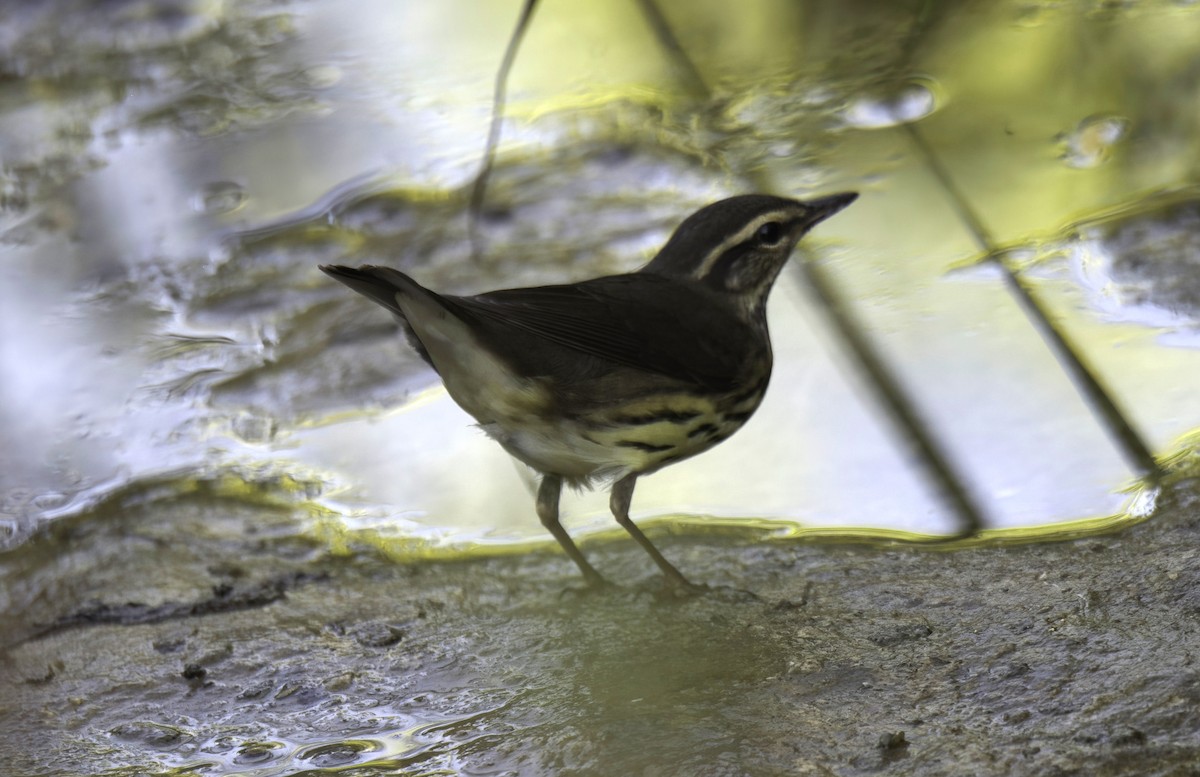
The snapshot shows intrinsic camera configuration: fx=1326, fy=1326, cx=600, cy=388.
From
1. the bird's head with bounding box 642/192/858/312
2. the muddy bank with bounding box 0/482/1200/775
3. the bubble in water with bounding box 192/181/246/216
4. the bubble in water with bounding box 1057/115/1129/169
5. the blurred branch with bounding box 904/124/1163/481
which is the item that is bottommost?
the muddy bank with bounding box 0/482/1200/775

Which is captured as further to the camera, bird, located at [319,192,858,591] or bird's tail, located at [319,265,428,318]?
bird, located at [319,192,858,591]

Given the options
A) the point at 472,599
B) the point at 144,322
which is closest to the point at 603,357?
the point at 472,599

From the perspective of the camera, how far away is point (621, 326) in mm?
4180

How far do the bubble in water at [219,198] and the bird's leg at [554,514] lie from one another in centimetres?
355

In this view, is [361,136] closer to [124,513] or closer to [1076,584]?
[124,513]

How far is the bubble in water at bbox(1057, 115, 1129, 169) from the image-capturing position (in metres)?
6.29

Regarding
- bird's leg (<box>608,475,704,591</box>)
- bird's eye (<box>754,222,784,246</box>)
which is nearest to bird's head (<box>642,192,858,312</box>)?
bird's eye (<box>754,222,784,246</box>)

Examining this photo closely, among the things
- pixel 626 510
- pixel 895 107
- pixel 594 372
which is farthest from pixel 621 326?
pixel 895 107

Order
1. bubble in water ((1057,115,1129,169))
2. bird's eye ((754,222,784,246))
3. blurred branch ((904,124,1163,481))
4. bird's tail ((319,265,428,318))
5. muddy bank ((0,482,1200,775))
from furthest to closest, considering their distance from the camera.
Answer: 1. bubble in water ((1057,115,1129,169))
2. bird's eye ((754,222,784,246))
3. blurred branch ((904,124,1163,481))
4. bird's tail ((319,265,428,318))
5. muddy bank ((0,482,1200,775))

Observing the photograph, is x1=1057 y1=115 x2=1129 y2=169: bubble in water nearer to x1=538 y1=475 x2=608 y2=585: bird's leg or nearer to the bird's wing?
the bird's wing

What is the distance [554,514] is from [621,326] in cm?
68

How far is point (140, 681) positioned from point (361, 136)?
486 cm

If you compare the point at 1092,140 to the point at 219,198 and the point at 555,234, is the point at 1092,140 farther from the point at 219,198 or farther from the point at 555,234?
the point at 219,198

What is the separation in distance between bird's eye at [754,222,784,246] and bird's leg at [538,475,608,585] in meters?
1.15
